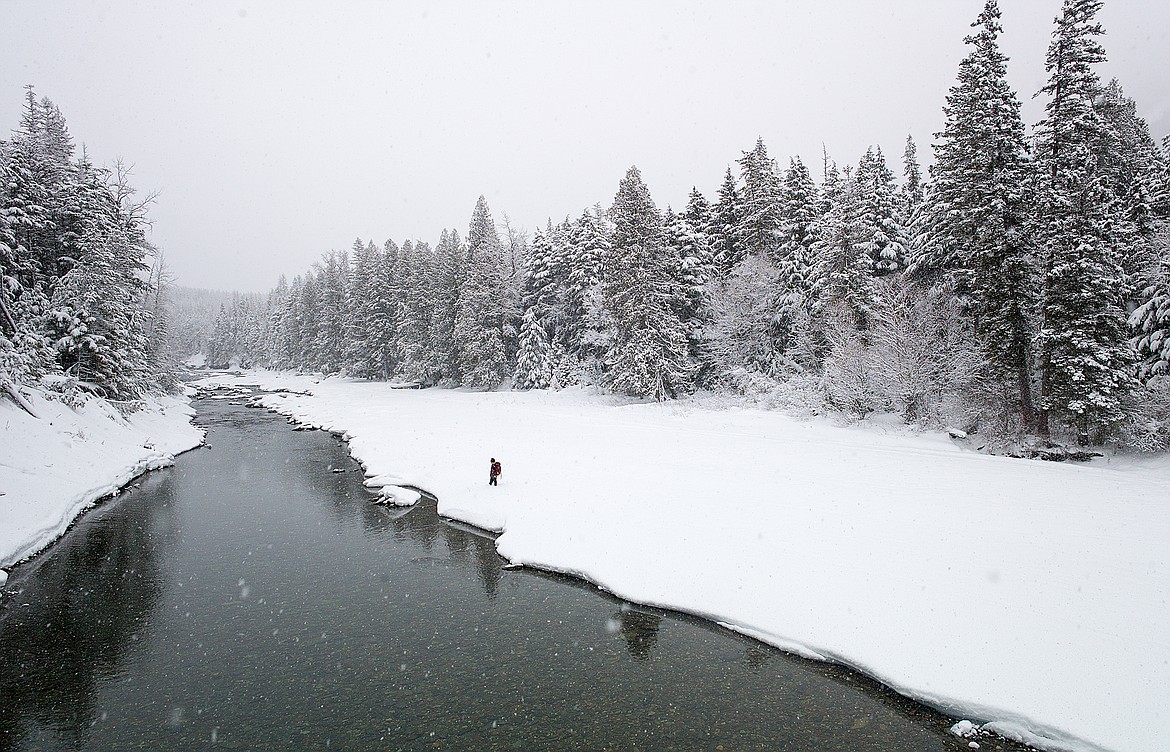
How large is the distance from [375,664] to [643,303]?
29.5 m

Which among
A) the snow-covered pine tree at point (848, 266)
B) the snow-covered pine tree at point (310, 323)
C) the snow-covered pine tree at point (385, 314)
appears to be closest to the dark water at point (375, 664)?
the snow-covered pine tree at point (848, 266)

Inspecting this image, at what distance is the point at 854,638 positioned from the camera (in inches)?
375

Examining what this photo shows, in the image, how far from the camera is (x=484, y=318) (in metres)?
50.3

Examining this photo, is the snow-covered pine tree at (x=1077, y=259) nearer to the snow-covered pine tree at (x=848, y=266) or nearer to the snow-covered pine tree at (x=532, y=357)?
the snow-covered pine tree at (x=848, y=266)

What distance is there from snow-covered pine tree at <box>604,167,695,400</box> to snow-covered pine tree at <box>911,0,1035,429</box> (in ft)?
→ 56.7

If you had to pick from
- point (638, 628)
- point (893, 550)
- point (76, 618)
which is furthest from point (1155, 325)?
point (76, 618)

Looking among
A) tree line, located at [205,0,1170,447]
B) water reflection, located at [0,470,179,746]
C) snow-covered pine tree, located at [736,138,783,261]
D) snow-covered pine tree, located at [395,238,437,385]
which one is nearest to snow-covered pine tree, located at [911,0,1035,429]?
tree line, located at [205,0,1170,447]

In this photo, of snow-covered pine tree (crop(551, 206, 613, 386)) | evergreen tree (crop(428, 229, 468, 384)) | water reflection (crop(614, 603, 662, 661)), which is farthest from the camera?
evergreen tree (crop(428, 229, 468, 384))

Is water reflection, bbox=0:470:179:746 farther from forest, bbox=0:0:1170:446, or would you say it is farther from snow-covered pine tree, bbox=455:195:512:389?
snow-covered pine tree, bbox=455:195:512:389

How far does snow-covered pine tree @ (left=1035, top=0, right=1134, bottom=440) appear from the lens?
18.0m

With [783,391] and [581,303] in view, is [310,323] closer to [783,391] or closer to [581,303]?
[581,303]

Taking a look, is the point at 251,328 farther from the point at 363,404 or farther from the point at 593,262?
the point at 593,262

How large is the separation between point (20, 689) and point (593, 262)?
4117 cm

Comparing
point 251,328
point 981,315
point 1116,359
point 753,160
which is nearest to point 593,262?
point 753,160
